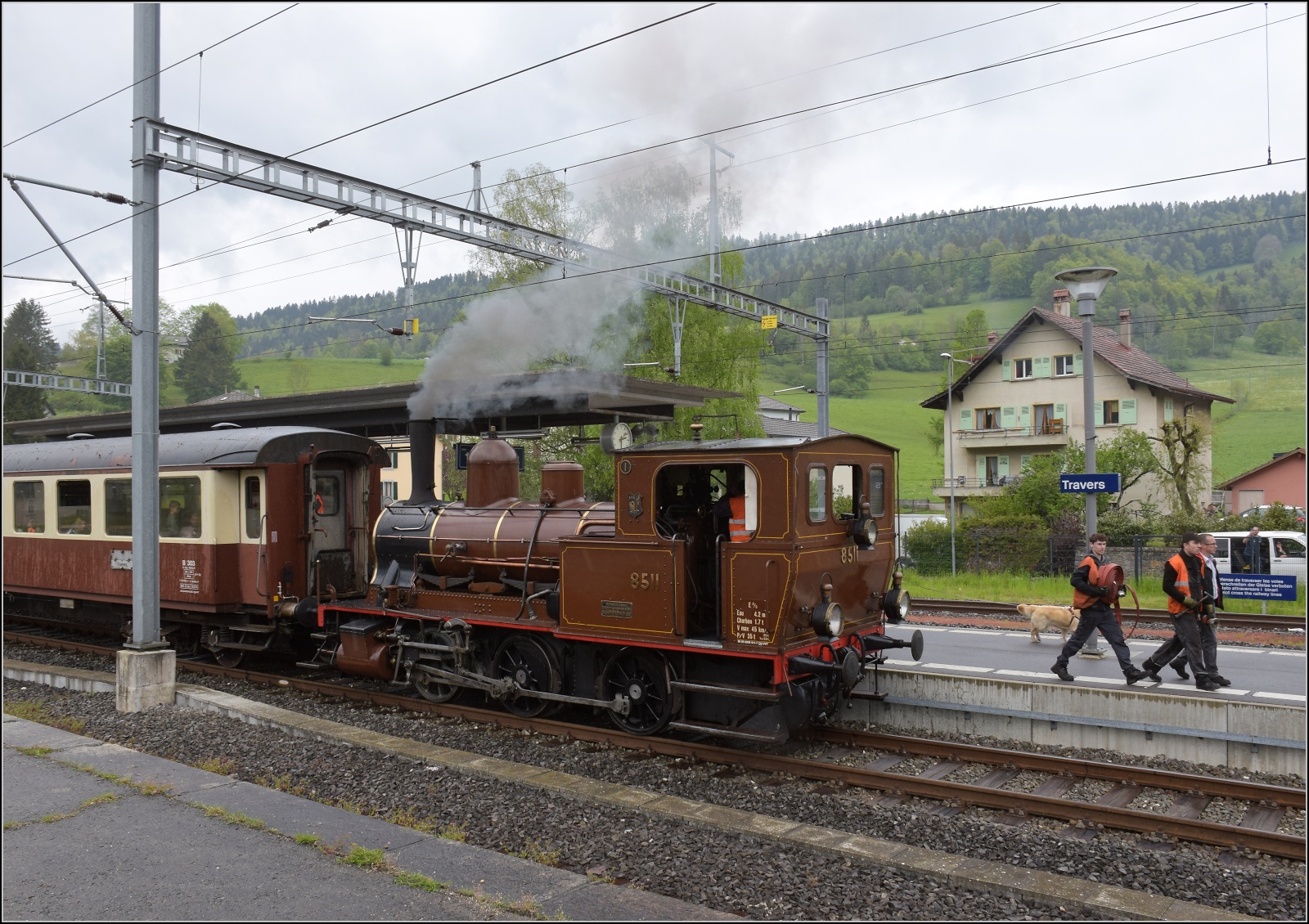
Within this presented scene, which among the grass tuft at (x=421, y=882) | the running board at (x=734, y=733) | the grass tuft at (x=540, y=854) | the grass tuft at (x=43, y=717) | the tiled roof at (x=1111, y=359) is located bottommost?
the grass tuft at (x=43, y=717)

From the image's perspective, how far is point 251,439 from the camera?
11.4 meters

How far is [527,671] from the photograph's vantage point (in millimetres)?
9281

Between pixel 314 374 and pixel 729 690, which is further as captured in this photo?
pixel 314 374

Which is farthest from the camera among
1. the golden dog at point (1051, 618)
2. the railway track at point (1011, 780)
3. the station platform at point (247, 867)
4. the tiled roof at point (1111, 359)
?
the tiled roof at point (1111, 359)

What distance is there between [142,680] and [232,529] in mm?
2476

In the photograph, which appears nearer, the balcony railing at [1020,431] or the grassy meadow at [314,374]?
the balcony railing at [1020,431]

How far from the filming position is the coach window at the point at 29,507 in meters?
14.3

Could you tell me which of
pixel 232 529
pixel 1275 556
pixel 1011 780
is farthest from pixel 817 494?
pixel 1275 556

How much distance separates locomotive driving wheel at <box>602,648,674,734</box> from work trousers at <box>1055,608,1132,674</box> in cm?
Result: 461

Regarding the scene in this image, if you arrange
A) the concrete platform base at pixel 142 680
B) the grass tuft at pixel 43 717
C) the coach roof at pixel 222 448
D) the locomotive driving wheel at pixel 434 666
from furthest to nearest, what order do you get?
the coach roof at pixel 222 448 < the locomotive driving wheel at pixel 434 666 < the concrete platform base at pixel 142 680 < the grass tuft at pixel 43 717

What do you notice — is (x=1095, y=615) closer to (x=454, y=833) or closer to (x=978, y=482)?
(x=454, y=833)

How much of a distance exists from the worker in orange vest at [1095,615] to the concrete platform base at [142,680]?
9.72 metres

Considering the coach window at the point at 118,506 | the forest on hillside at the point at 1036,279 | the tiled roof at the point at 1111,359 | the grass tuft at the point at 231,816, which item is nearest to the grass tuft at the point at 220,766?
the grass tuft at the point at 231,816

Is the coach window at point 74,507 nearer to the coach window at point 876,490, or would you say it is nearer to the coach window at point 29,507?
the coach window at point 29,507
